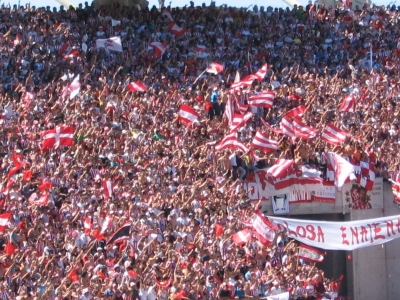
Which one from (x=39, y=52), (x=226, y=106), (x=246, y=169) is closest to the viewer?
(x=246, y=169)

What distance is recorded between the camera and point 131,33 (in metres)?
35.0

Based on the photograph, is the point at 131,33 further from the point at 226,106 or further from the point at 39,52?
the point at 226,106

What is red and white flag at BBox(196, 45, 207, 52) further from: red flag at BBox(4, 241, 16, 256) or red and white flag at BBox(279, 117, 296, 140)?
red flag at BBox(4, 241, 16, 256)

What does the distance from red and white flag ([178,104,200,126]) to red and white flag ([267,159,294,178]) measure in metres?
2.86

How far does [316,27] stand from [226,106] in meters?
8.98

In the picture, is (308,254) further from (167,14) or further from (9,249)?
→ (167,14)

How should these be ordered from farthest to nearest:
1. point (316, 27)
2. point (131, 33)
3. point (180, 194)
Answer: point (316, 27) → point (131, 33) → point (180, 194)

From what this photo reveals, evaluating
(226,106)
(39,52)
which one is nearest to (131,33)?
(39,52)

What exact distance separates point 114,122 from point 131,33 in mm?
6861

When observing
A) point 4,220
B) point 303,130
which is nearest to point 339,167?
point 303,130

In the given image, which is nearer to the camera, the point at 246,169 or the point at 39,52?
the point at 246,169

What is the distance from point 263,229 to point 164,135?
5624 millimetres

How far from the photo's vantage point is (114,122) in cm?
2872

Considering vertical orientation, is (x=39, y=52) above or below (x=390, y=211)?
above
